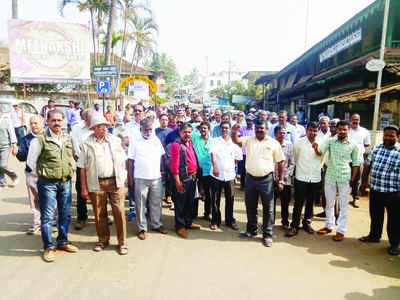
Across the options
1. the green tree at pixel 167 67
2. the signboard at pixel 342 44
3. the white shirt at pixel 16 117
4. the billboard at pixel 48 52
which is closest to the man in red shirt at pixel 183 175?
the white shirt at pixel 16 117

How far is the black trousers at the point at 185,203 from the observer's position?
4.64 meters

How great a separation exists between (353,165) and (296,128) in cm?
312

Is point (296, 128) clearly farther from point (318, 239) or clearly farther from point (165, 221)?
point (165, 221)

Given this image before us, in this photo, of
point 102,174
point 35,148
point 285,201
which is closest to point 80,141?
point 35,148

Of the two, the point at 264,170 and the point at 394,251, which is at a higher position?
the point at 264,170

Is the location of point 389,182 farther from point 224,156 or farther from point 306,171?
point 224,156

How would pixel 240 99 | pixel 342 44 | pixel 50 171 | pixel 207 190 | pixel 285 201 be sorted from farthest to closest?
pixel 240 99
pixel 342 44
pixel 207 190
pixel 285 201
pixel 50 171

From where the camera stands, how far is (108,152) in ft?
12.9

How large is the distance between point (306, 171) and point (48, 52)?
1689cm

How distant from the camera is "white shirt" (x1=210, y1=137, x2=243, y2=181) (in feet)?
15.8

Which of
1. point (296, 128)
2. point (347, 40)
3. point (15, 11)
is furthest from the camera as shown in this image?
point (15, 11)

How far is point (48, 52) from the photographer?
1648 cm

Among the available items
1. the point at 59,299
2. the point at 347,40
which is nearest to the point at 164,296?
the point at 59,299

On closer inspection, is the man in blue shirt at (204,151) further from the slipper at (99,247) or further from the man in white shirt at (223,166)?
the slipper at (99,247)
